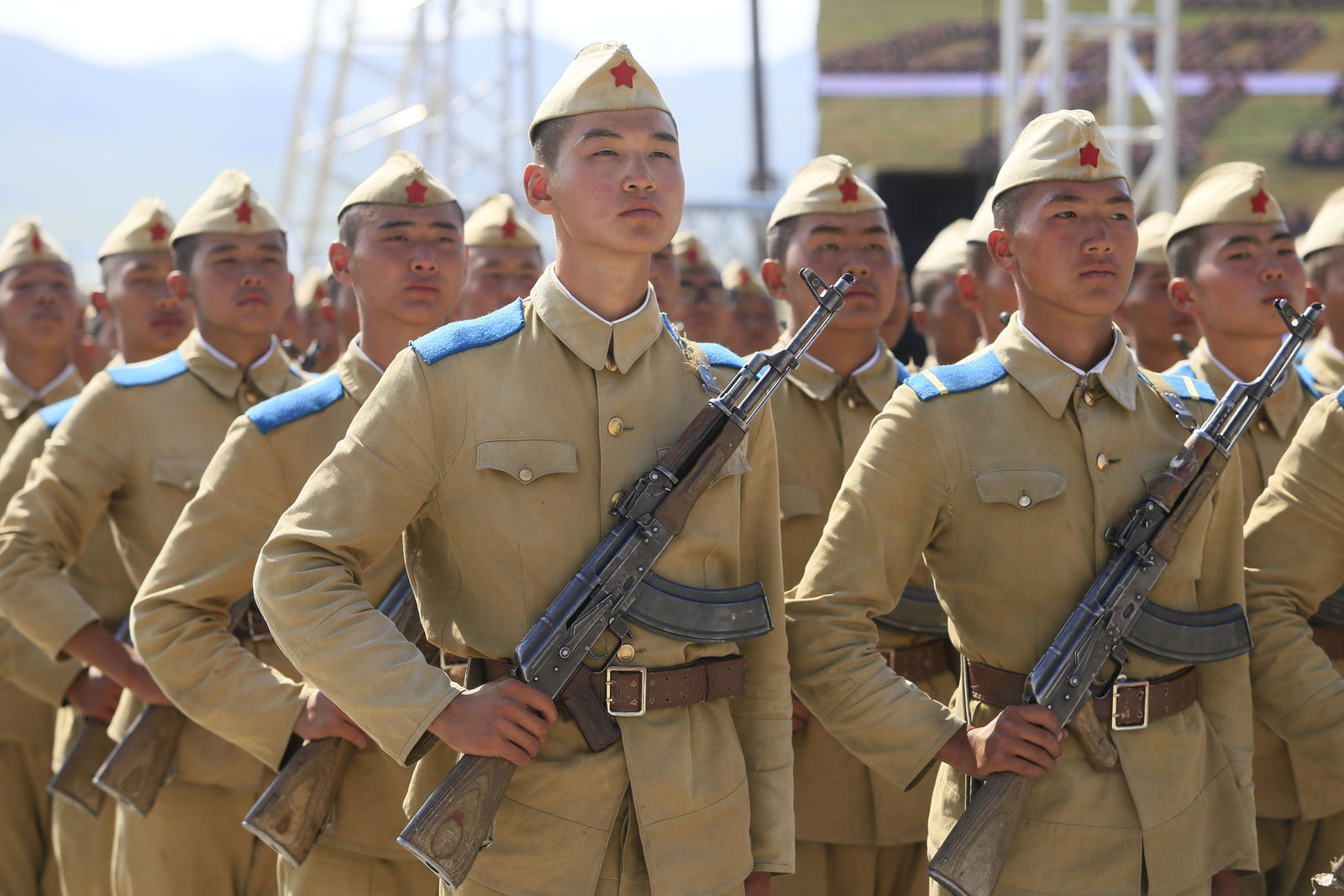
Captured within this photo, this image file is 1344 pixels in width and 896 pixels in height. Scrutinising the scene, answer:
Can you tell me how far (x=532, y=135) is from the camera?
10.9 ft

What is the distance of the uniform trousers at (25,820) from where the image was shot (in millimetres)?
6031

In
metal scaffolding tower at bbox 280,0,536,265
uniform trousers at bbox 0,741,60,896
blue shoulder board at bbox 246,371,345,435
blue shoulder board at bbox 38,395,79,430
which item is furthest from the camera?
metal scaffolding tower at bbox 280,0,536,265

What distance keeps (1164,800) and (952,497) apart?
788mm

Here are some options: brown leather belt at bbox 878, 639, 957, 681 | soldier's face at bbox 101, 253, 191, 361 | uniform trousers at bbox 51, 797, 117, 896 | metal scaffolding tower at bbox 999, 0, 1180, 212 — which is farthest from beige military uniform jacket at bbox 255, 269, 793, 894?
metal scaffolding tower at bbox 999, 0, 1180, 212

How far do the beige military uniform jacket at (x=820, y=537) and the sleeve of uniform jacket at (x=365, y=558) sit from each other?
1.63 m

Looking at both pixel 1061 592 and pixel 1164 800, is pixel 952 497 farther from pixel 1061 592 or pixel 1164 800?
pixel 1164 800

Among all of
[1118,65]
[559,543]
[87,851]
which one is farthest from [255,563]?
[1118,65]

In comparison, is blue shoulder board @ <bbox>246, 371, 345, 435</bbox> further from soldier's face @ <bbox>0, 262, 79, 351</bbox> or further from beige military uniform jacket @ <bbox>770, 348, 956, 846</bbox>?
soldier's face @ <bbox>0, 262, 79, 351</bbox>

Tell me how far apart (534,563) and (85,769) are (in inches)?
101

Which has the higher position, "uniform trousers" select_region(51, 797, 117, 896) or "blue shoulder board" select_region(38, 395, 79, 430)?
"blue shoulder board" select_region(38, 395, 79, 430)

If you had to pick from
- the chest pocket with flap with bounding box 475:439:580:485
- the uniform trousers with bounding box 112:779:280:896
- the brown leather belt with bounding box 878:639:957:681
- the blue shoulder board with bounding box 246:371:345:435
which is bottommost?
the uniform trousers with bounding box 112:779:280:896

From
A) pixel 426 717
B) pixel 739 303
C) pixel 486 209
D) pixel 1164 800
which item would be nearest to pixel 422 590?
pixel 426 717

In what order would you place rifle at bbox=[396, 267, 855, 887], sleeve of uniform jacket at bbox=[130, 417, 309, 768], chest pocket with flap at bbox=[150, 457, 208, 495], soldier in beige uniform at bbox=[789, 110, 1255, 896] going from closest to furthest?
1. rifle at bbox=[396, 267, 855, 887]
2. soldier in beige uniform at bbox=[789, 110, 1255, 896]
3. sleeve of uniform jacket at bbox=[130, 417, 309, 768]
4. chest pocket with flap at bbox=[150, 457, 208, 495]

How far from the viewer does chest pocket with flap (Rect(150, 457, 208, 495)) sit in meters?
4.80
